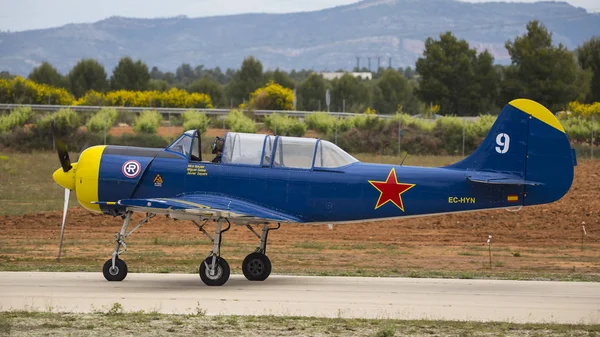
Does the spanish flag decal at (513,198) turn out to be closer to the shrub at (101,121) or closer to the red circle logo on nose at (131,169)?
the red circle logo on nose at (131,169)

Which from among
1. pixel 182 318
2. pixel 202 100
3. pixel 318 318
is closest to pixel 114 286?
pixel 182 318

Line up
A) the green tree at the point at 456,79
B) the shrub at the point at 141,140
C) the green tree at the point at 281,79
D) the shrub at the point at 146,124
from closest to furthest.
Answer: the shrub at the point at 141,140, the shrub at the point at 146,124, the green tree at the point at 456,79, the green tree at the point at 281,79

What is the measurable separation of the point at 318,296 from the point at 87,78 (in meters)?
88.9

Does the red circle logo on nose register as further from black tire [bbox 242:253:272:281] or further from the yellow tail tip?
the yellow tail tip

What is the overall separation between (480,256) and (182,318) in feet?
36.9

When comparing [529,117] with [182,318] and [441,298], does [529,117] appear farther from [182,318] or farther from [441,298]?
[182,318]

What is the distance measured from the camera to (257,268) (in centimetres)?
1678

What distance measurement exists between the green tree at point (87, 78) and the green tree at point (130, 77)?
147 centimetres

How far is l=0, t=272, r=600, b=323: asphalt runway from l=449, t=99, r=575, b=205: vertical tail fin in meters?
1.78

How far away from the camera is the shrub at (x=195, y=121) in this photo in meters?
46.3

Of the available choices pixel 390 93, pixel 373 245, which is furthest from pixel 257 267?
pixel 390 93

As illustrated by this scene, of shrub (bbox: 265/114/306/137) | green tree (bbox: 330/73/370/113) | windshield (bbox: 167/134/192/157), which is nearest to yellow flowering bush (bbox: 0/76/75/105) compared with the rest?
shrub (bbox: 265/114/306/137)

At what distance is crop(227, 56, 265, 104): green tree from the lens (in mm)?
100438

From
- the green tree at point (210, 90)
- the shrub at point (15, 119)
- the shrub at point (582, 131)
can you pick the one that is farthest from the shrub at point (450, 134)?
the green tree at point (210, 90)
